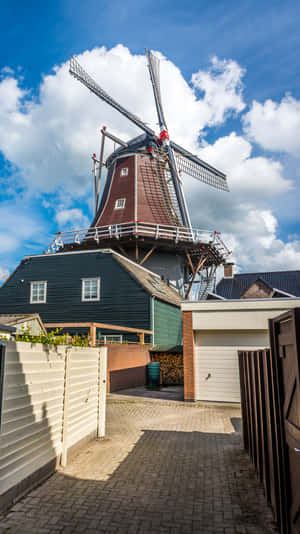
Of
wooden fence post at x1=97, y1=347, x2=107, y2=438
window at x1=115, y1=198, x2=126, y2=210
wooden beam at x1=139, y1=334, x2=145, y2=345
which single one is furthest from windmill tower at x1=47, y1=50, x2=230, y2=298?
wooden fence post at x1=97, y1=347, x2=107, y2=438

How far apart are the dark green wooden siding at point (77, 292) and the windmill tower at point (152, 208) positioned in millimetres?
5829

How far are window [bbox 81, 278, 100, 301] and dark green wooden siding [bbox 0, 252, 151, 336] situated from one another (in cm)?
24

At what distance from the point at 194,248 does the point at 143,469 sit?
23.5 m

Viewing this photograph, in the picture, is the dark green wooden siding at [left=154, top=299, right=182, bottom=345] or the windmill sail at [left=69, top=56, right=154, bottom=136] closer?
the dark green wooden siding at [left=154, top=299, right=182, bottom=345]

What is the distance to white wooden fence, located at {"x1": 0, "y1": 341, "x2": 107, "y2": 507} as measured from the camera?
429cm

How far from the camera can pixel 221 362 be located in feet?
40.4

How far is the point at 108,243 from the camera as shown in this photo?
28078 mm

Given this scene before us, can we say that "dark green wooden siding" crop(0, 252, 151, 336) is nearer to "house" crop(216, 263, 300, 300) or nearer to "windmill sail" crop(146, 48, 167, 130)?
"house" crop(216, 263, 300, 300)

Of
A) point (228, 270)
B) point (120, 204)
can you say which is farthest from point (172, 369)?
point (228, 270)

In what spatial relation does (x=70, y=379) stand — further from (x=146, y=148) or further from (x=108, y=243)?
(x=146, y=148)

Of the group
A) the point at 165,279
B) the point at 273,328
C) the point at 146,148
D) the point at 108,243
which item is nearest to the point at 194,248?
the point at 165,279

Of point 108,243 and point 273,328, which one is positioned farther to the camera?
point 108,243

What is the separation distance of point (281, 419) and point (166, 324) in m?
18.7

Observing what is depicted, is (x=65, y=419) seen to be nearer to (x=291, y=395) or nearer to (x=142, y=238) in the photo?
(x=291, y=395)
